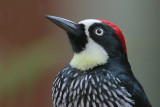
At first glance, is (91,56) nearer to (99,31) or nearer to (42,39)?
(99,31)

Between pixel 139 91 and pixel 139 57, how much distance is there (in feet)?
2.63

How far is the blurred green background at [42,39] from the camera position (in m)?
2.28

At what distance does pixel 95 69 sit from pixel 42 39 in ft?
A: 1.97

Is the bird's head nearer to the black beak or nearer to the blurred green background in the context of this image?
the black beak

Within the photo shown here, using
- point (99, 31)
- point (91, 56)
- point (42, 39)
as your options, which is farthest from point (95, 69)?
point (42, 39)

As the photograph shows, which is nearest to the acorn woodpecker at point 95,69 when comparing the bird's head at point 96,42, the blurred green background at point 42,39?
the bird's head at point 96,42

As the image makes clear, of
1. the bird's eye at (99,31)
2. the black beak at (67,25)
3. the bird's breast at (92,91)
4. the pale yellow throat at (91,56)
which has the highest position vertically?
the black beak at (67,25)

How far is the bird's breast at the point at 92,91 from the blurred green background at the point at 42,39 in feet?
1.04

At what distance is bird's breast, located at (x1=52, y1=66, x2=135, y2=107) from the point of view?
1840 mm

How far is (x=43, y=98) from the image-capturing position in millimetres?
2373

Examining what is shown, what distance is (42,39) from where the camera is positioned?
240 cm

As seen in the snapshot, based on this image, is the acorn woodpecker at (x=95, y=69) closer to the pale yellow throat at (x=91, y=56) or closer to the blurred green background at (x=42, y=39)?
the pale yellow throat at (x=91, y=56)

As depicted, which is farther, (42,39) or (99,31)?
(42,39)

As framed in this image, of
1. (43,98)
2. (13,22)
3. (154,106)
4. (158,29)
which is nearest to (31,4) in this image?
(13,22)
